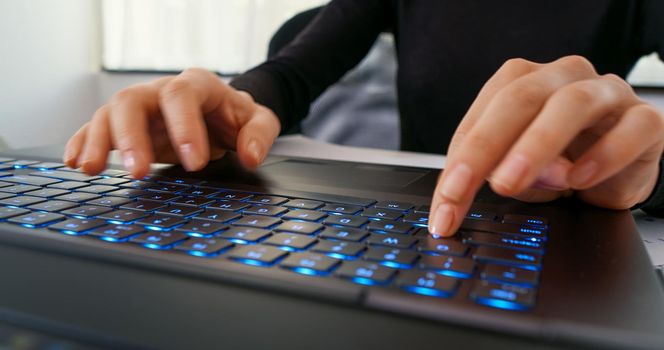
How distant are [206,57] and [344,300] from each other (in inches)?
71.4

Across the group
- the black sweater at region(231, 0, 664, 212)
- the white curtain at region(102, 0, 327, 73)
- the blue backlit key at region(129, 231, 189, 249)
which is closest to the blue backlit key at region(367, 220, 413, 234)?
the blue backlit key at region(129, 231, 189, 249)

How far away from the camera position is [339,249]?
0.28 m

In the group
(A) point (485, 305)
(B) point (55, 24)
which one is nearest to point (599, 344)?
(A) point (485, 305)

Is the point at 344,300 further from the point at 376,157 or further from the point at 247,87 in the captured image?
the point at 247,87

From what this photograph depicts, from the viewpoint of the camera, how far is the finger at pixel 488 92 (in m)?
0.40

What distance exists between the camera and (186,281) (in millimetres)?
244

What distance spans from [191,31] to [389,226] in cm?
176

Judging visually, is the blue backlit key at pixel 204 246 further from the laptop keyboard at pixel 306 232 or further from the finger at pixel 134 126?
the finger at pixel 134 126

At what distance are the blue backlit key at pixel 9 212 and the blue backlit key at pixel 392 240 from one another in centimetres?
22

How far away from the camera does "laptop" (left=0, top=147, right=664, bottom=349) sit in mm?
199

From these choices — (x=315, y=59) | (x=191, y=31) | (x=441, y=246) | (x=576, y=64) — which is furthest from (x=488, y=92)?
(x=191, y=31)

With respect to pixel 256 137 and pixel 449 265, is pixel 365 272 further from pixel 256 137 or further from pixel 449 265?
pixel 256 137

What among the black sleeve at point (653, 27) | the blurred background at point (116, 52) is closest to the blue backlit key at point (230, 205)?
the black sleeve at point (653, 27)

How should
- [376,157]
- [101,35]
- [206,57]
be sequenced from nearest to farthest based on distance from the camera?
[376,157]
[206,57]
[101,35]
